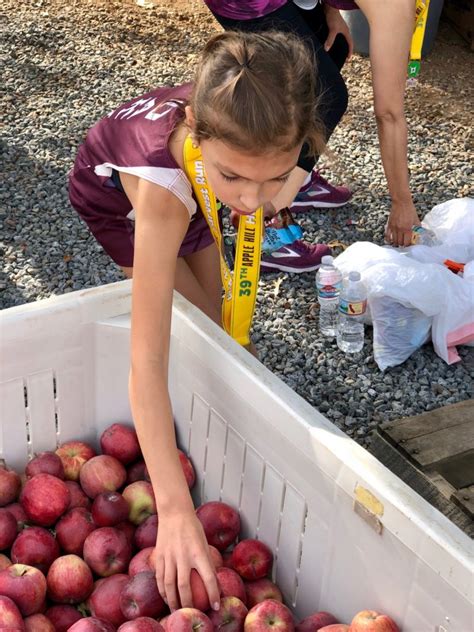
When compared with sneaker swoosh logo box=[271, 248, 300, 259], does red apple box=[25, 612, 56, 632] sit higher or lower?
higher

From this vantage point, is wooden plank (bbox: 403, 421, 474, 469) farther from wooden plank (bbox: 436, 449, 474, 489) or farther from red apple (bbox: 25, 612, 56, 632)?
red apple (bbox: 25, 612, 56, 632)

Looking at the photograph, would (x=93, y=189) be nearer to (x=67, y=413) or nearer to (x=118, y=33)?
(x=67, y=413)

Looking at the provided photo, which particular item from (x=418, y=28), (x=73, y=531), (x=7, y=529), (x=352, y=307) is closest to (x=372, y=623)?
(x=73, y=531)

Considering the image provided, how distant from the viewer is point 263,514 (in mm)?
2008

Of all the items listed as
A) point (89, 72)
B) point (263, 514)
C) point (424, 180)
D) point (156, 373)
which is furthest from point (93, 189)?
point (89, 72)

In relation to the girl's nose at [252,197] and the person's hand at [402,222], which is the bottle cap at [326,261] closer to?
the person's hand at [402,222]

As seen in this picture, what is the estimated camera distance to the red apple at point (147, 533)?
207 cm

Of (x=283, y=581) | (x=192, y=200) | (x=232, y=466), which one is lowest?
(x=283, y=581)

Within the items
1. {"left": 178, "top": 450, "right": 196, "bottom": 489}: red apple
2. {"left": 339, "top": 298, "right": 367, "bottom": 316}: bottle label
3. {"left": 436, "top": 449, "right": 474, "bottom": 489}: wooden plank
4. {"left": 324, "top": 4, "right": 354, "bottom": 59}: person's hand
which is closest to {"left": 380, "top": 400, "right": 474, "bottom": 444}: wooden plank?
{"left": 436, "top": 449, "right": 474, "bottom": 489}: wooden plank

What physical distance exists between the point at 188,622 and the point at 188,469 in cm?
50

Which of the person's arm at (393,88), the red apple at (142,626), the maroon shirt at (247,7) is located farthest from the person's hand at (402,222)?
the red apple at (142,626)

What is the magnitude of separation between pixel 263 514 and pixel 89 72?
4424 millimetres

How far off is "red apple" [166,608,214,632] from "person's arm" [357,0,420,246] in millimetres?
1956

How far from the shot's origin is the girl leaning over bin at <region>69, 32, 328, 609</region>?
1.75m
